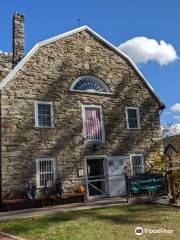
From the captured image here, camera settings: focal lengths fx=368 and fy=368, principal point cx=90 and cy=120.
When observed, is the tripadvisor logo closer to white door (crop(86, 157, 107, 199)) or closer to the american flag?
white door (crop(86, 157, 107, 199))

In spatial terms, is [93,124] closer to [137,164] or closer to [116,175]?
[116,175]

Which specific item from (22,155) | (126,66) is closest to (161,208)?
(22,155)

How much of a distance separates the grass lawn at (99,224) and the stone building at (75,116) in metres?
4.28

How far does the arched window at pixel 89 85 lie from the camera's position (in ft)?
62.7

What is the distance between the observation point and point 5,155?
16.2 metres

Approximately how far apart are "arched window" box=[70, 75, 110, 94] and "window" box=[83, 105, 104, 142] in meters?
0.96

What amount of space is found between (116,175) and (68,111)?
4.31 metres

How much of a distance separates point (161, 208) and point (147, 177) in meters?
2.55

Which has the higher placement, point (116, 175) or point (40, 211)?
point (116, 175)

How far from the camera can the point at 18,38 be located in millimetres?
19484

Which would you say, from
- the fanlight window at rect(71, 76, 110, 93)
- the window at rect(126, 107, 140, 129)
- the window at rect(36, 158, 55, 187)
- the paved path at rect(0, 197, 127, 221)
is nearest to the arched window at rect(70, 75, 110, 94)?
the fanlight window at rect(71, 76, 110, 93)

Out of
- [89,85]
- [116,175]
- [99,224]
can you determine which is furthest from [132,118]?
[99,224]

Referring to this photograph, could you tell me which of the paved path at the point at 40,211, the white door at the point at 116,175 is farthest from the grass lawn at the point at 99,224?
the white door at the point at 116,175

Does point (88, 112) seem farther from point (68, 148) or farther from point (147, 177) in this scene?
point (147, 177)
